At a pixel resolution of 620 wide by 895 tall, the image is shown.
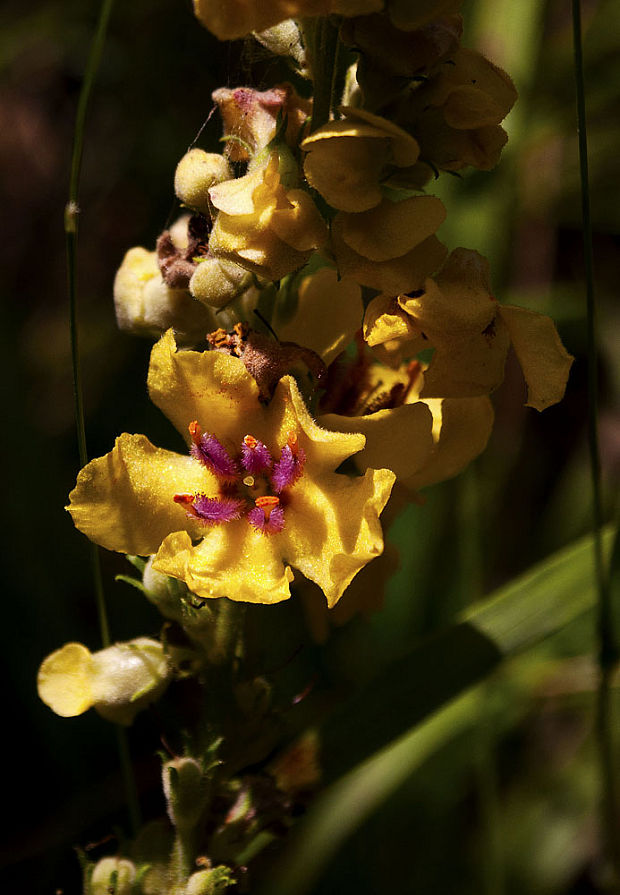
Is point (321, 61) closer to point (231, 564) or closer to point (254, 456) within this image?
point (254, 456)

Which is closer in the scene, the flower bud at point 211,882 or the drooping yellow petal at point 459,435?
the flower bud at point 211,882

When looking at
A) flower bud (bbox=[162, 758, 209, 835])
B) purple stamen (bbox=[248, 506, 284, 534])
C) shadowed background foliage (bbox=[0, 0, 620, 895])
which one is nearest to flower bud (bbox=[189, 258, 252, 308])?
purple stamen (bbox=[248, 506, 284, 534])

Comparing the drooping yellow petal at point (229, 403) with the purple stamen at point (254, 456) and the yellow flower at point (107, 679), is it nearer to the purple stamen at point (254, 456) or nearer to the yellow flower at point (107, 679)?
the purple stamen at point (254, 456)

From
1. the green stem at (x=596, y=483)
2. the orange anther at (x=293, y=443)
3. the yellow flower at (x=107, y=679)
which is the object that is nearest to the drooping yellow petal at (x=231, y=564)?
the orange anther at (x=293, y=443)

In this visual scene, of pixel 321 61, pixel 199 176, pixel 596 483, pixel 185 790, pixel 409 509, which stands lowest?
pixel 409 509

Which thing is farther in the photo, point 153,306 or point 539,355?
point 153,306

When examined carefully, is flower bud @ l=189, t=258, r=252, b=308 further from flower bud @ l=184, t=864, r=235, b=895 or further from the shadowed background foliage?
the shadowed background foliage

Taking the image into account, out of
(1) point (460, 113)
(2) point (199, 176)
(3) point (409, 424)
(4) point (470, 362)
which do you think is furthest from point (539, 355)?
(2) point (199, 176)
